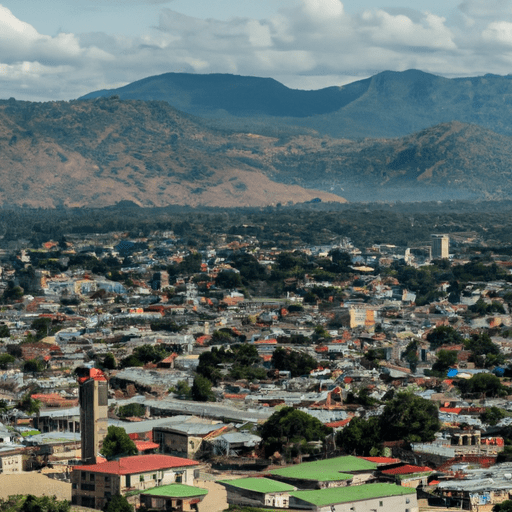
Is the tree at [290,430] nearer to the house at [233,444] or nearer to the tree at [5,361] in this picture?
the house at [233,444]

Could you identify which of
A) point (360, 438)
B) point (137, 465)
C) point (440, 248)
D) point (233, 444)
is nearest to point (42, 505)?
point (137, 465)

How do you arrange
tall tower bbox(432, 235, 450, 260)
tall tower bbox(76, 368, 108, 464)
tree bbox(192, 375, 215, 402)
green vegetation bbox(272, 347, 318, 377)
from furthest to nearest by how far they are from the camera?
tall tower bbox(432, 235, 450, 260), green vegetation bbox(272, 347, 318, 377), tree bbox(192, 375, 215, 402), tall tower bbox(76, 368, 108, 464)

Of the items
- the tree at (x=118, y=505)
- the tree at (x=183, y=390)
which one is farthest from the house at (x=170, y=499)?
the tree at (x=183, y=390)

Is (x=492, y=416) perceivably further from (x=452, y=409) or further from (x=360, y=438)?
(x=360, y=438)

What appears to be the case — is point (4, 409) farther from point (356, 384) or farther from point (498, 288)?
point (498, 288)

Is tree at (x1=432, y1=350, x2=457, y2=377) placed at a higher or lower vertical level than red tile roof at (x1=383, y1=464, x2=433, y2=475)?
lower

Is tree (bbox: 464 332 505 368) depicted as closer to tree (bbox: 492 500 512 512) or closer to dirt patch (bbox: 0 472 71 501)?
tree (bbox: 492 500 512 512)

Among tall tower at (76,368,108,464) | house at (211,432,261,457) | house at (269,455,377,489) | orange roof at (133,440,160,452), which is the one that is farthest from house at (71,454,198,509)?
house at (211,432,261,457)

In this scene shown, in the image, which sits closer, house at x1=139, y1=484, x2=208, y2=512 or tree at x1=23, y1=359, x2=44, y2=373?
house at x1=139, y1=484, x2=208, y2=512
